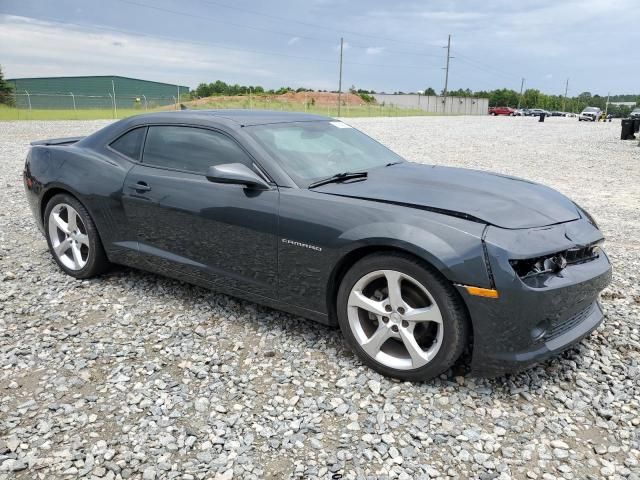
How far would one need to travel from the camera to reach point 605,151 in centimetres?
1717

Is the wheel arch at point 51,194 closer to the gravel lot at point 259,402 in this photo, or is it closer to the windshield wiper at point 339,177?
the gravel lot at point 259,402

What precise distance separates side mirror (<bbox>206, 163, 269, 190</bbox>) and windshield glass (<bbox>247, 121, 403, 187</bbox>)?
209 mm

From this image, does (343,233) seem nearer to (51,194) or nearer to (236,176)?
(236,176)

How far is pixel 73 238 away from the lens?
4.48 m

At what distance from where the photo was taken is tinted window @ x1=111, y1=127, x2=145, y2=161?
4086 millimetres


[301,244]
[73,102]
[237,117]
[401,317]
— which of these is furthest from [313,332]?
[73,102]

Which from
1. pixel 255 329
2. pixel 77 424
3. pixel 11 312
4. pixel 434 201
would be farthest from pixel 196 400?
pixel 11 312

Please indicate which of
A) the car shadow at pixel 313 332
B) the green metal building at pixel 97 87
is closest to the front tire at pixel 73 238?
the car shadow at pixel 313 332

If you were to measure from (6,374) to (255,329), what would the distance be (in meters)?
1.51

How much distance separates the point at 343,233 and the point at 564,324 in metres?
1.28

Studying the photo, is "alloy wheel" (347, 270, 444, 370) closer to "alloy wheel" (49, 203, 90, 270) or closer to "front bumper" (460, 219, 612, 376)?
"front bumper" (460, 219, 612, 376)

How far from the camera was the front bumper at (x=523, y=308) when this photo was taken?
2.55 meters

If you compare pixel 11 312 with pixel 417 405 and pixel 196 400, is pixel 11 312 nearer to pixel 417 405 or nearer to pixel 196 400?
pixel 196 400

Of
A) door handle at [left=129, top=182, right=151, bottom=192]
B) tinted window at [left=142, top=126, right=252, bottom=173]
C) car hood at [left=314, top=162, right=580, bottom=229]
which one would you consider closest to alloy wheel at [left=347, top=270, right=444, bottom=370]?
car hood at [left=314, top=162, right=580, bottom=229]
